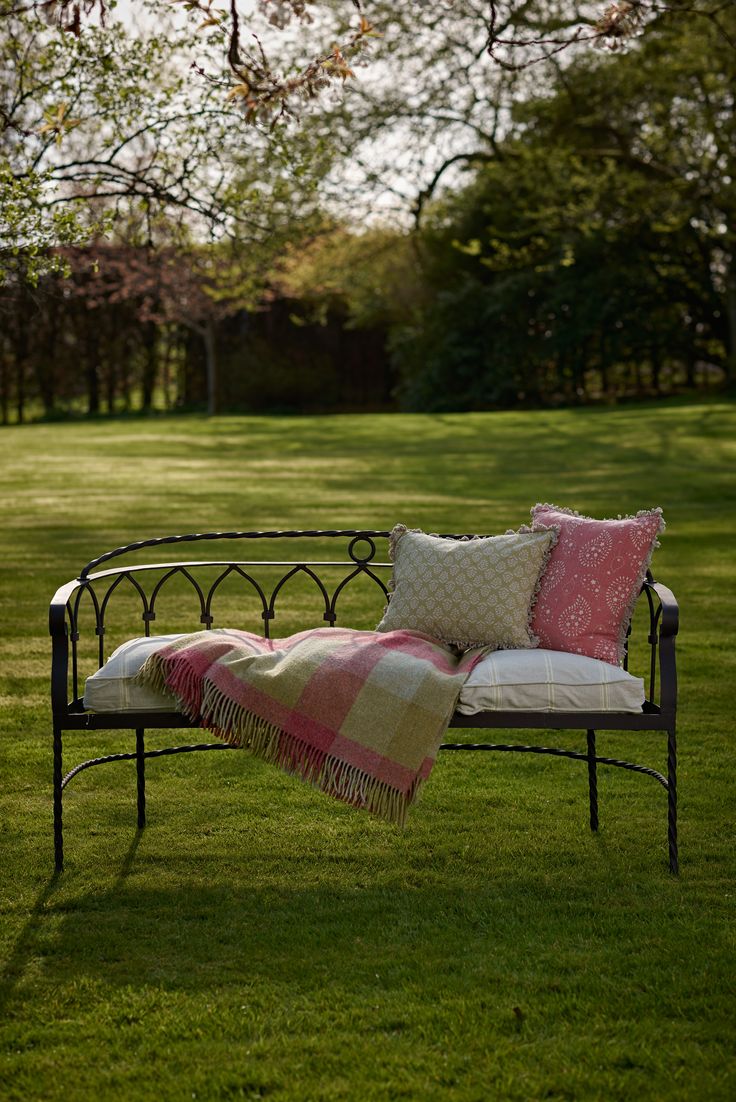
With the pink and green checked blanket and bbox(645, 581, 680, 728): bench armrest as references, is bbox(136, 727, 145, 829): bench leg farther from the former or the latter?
bbox(645, 581, 680, 728): bench armrest

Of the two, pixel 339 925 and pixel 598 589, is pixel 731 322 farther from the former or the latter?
pixel 339 925

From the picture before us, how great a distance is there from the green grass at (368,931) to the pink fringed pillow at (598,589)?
59cm

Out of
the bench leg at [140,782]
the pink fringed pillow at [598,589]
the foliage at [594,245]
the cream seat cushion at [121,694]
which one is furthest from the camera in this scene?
the foliage at [594,245]

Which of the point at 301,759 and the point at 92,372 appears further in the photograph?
the point at 92,372

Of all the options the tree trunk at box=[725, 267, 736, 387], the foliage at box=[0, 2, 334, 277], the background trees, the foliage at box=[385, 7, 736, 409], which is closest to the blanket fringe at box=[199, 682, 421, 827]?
the foliage at box=[0, 2, 334, 277]

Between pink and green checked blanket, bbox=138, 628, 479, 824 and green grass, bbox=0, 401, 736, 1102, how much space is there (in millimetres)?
307

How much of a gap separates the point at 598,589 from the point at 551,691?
0.45 metres

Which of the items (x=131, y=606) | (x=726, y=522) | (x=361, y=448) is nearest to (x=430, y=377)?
(x=361, y=448)

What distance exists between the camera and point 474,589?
3.79m

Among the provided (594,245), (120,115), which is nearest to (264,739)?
(120,115)

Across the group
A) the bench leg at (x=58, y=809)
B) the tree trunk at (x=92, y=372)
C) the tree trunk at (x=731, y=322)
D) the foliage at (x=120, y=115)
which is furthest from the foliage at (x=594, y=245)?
the bench leg at (x=58, y=809)

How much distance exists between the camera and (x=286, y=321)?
93.9 ft

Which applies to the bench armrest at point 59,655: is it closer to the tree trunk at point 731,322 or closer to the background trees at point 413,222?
the background trees at point 413,222

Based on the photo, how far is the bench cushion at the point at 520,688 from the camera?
11.1ft
